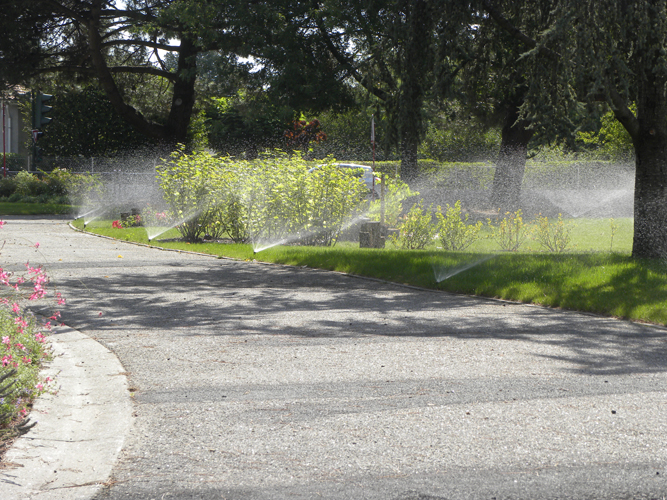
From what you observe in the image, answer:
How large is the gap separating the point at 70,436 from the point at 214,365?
173 cm

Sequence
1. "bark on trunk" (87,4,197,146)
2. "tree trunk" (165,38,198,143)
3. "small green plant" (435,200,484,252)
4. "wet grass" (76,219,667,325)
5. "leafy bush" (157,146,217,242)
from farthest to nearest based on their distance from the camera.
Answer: "tree trunk" (165,38,198,143), "bark on trunk" (87,4,197,146), "leafy bush" (157,146,217,242), "small green plant" (435,200,484,252), "wet grass" (76,219,667,325)

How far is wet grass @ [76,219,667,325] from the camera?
832 centimetres

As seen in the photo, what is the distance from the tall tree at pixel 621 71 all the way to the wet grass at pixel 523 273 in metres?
1.00

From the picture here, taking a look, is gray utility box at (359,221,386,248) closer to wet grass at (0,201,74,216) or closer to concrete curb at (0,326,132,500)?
concrete curb at (0,326,132,500)

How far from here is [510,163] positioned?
2605 cm

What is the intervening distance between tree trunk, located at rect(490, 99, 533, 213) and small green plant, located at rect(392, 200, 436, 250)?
406 inches

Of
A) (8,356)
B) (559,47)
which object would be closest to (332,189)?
(559,47)

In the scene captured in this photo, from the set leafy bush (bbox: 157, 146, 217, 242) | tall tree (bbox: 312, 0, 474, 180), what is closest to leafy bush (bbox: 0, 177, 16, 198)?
leafy bush (bbox: 157, 146, 217, 242)

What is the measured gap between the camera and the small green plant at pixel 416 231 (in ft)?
48.6

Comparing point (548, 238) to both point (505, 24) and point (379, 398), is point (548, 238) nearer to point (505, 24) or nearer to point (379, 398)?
point (505, 24)

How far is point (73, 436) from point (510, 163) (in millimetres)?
23762

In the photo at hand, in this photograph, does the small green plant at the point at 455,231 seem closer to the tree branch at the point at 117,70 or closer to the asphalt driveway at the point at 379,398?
the asphalt driveway at the point at 379,398

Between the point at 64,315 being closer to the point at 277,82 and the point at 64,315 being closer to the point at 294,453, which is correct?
the point at 294,453

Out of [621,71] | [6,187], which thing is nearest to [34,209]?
[6,187]
